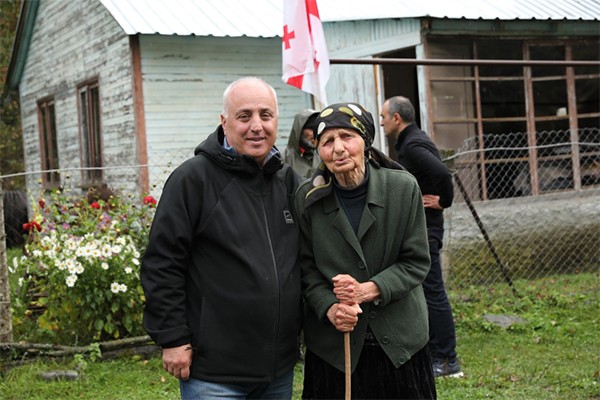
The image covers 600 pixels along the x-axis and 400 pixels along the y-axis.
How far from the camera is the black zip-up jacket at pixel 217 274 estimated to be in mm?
2621

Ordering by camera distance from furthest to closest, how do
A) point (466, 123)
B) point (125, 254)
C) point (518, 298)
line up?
point (466, 123), point (518, 298), point (125, 254)

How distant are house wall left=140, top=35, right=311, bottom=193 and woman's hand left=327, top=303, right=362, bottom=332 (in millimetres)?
7802

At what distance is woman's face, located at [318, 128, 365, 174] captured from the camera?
9.39 feet

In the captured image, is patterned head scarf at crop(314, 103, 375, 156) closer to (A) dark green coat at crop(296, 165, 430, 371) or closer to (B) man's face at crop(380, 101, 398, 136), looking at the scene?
(A) dark green coat at crop(296, 165, 430, 371)

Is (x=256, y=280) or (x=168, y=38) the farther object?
(x=168, y=38)

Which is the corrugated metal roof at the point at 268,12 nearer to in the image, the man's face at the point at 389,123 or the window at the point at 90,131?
the window at the point at 90,131

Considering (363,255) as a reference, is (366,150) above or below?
above

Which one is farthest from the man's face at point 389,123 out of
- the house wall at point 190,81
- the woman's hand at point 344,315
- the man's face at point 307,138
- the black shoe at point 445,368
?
the house wall at point 190,81

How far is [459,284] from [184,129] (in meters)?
4.68

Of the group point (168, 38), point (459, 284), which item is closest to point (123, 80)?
point (168, 38)

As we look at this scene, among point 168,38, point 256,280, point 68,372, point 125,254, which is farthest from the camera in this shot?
point 168,38

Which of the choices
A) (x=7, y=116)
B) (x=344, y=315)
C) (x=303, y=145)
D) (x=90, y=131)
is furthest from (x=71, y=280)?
(x=7, y=116)

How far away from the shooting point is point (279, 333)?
274 centimetres

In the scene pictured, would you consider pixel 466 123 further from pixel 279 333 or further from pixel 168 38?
pixel 279 333
